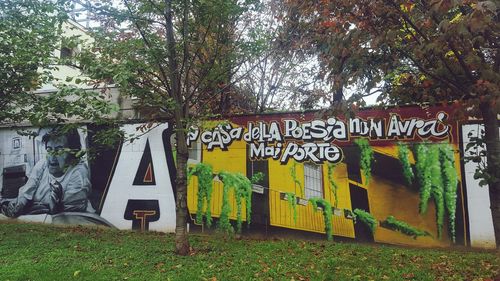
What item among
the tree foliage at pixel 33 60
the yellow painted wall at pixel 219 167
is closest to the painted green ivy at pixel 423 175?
the yellow painted wall at pixel 219 167

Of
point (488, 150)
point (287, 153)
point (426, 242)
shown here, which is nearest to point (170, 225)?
point (287, 153)

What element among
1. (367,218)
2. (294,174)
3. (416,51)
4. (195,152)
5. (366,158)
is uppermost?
→ (416,51)

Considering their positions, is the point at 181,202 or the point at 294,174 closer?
the point at 181,202

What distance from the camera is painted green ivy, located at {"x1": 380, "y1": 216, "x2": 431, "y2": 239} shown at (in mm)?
8239

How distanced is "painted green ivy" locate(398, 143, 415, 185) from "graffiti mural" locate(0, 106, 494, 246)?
0.02 m

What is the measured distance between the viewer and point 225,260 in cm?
685

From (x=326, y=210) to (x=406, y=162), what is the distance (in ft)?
6.00

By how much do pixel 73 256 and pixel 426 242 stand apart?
20.8 feet

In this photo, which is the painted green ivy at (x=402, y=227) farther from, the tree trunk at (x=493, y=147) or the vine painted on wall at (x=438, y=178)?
the tree trunk at (x=493, y=147)

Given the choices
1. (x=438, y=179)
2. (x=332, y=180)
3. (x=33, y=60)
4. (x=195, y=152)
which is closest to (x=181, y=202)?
(x=195, y=152)

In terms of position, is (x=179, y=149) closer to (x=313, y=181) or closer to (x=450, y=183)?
(x=313, y=181)

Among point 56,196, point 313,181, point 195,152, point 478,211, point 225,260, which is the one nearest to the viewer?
point 225,260

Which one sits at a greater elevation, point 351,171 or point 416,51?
point 416,51

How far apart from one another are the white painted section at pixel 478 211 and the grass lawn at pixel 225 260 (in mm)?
357
